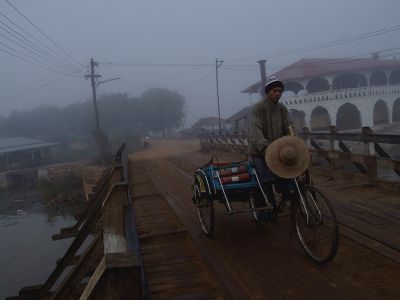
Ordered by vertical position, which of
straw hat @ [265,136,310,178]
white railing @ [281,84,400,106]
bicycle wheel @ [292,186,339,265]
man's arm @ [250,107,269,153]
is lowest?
bicycle wheel @ [292,186,339,265]

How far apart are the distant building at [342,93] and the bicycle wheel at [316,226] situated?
3615 cm

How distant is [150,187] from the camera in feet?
37.9

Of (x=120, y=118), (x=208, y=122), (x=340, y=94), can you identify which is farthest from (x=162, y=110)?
(x=340, y=94)

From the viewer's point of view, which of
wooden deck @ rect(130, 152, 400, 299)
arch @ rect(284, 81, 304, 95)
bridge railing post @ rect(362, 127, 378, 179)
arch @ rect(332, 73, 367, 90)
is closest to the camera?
wooden deck @ rect(130, 152, 400, 299)

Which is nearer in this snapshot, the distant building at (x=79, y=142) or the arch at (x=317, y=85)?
the arch at (x=317, y=85)

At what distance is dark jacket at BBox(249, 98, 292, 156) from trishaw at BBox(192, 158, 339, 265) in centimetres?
38

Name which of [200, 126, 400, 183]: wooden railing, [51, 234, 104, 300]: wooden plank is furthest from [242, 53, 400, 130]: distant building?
[51, 234, 104, 300]: wooden plank

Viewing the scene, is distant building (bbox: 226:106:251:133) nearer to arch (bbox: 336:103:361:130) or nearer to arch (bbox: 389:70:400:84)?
arch (bbox: 336:103:361:130)

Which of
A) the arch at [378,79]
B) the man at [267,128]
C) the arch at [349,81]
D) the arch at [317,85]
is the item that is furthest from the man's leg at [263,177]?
the arch at [378,79]

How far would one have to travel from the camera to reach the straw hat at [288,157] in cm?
468

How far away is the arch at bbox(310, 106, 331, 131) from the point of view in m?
42.7

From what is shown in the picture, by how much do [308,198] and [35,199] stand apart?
39.8m

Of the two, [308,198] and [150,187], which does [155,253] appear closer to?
[308,198]

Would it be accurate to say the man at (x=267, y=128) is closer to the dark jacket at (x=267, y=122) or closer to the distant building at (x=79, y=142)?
the dark jacket at (x=267, y=122)
